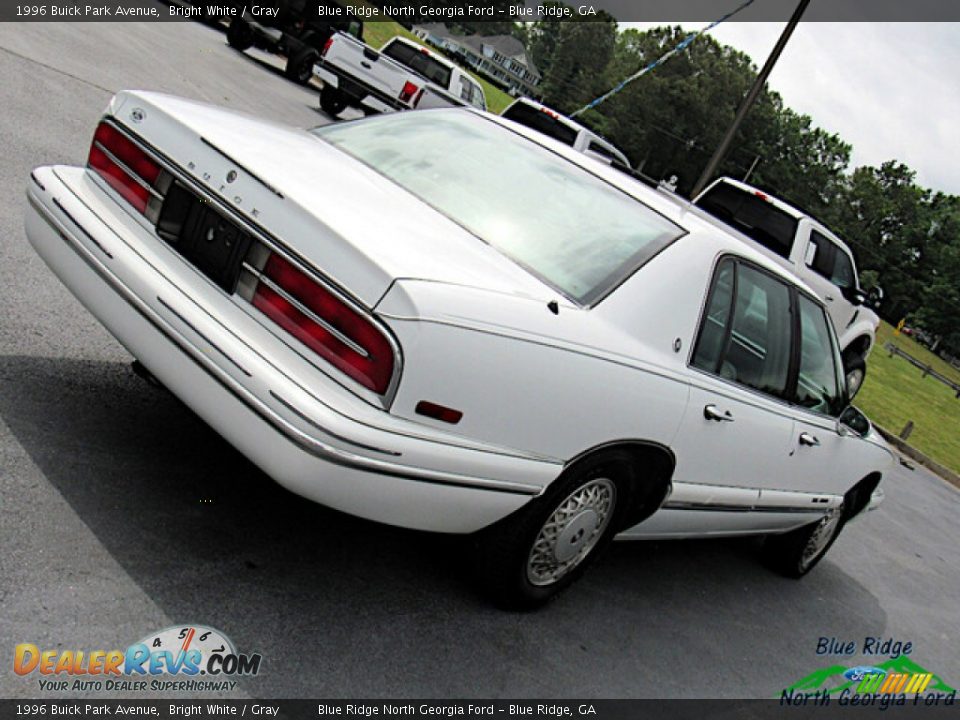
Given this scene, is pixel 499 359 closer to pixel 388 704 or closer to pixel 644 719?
pixel 388 704

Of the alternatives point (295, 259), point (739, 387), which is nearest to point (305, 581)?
point (295, 259)

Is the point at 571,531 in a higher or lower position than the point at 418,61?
lower

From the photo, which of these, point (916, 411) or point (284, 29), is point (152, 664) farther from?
point (284, 29)

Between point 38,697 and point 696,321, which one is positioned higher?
point 696,321

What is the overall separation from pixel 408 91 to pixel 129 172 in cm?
1495

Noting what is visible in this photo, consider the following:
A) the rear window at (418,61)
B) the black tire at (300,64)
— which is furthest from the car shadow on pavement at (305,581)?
the black tire at (300,64)

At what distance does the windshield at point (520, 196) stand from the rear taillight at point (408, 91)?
13.8 m

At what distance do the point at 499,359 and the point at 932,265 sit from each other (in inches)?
3922

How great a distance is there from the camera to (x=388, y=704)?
3.01m

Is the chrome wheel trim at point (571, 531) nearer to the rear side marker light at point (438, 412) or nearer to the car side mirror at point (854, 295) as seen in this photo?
the rear side marker light at point (438, 412)

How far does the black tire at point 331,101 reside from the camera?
1834cm

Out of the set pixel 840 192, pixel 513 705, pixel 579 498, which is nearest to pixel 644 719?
pixel 513 705

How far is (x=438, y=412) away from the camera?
9.70 feet

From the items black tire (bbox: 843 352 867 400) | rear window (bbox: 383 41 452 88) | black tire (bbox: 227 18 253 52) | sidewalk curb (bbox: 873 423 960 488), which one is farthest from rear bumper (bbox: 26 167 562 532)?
black tire (bbox: 227 18 253 52)
